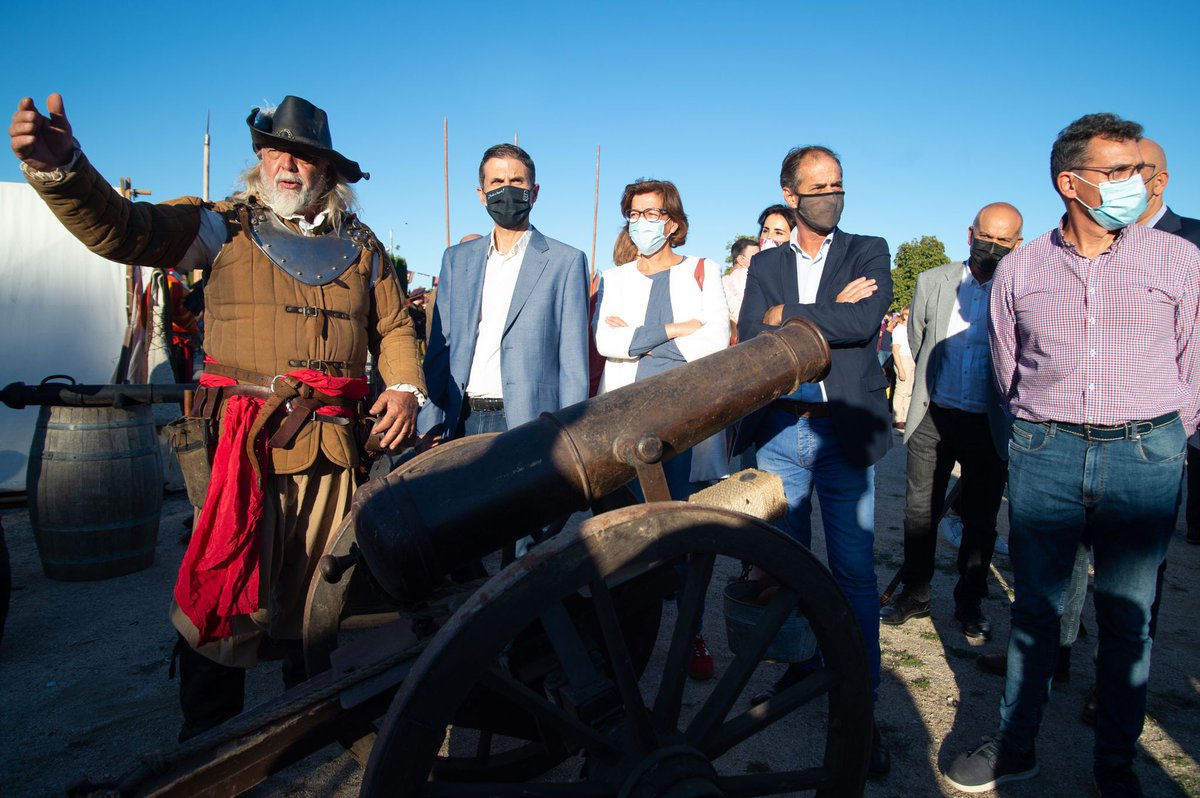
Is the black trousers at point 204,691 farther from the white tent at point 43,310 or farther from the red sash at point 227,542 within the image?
the white tent at point 43,310

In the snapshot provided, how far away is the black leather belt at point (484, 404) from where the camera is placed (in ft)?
10.7

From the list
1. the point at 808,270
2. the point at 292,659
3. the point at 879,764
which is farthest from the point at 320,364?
the point at 879,764

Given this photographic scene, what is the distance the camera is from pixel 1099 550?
7.72 ft

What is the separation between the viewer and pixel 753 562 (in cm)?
169

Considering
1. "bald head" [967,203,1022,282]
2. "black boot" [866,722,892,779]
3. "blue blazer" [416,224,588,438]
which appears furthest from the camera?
"bald head" [967,203,1022,282]

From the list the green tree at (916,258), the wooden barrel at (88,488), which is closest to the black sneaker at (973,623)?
the wooden barrel at (88,488)

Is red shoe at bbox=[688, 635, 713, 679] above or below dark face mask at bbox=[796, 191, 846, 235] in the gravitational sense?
below

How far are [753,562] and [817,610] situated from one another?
0.27 meters

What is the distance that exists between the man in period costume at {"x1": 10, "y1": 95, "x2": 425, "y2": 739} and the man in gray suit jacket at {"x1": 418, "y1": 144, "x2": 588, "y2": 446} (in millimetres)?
417

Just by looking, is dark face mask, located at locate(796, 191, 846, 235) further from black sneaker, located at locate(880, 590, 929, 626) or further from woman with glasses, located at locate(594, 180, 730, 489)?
black sneaker, located at locate(880, 590, 929, 626)

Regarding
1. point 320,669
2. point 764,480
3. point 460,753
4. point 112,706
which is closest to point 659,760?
point 764,480

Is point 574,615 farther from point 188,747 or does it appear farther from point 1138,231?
point 1138,231

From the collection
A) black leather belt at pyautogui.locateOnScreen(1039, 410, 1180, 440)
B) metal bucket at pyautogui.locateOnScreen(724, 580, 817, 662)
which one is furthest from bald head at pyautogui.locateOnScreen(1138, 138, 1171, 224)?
metal bucket at pyautogui.locateOnScreen(724, 580, 817, 662)

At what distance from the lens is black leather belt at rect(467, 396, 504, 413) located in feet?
10.7
